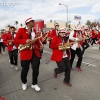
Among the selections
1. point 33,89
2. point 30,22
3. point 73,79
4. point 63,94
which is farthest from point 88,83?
point 30,22

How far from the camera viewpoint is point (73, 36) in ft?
19.7

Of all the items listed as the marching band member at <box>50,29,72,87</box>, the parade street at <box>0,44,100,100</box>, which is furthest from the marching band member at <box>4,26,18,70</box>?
the marching band member at <box>50,29,72,87</box>

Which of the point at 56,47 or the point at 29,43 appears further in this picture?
the point at 56,47

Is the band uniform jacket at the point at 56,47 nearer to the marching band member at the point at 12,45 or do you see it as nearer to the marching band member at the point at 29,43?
the marching band member at the point at 29,43

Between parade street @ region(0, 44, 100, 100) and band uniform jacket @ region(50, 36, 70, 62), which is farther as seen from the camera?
band uniform jacket @ region(50, 36, 70, 62)

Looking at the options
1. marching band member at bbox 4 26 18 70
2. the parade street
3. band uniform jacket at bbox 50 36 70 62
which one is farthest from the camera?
marching band member at bbox 4 26 18 70

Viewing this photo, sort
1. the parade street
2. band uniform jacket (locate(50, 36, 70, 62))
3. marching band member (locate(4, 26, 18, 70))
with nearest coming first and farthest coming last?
the parade street
band uniform jacket (locate(50, 36, 70, 62))
marching band member (locate(4, 26, 18, 70))

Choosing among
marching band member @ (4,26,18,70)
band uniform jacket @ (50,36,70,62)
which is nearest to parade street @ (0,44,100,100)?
band uniform jacket @ (50,36,70,62)

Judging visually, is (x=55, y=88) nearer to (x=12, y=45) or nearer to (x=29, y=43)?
(x=29, y=43)

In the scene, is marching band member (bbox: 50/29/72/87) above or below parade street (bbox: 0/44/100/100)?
above

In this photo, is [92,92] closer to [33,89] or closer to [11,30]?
[33,89]

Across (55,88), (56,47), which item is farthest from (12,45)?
(55,88)

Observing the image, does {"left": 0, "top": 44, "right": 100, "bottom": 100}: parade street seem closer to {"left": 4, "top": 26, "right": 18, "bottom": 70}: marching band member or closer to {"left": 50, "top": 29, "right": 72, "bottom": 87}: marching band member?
{"left": 50, "top": 29, "right": 72, "bottom": 87}: marching band member

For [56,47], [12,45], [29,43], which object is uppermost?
[29,43]
